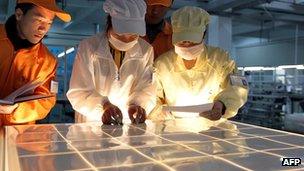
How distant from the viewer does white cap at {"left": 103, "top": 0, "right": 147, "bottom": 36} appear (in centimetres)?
145

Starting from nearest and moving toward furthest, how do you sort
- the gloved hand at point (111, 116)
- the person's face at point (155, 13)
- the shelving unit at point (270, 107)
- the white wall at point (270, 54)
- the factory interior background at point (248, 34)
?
1. the gloved hand at point (111, 116)
2. the person's face at point (155, 13)
3. the factory interior background at point (248, 34)
4. the shelving unit at point (270, 107)
5. the white wall at point (270, 54)

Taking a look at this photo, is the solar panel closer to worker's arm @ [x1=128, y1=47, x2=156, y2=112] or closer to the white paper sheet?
the white paper sheet

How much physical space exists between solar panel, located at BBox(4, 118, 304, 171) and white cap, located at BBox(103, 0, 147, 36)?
1.43 feet

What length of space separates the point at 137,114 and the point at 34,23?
65cm

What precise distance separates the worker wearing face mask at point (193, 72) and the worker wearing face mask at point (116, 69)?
0.13 meters

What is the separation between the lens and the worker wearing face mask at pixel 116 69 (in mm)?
1447

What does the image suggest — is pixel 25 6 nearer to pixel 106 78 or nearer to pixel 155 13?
pixel 106 78

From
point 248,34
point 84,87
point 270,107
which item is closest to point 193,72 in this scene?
point 84,87

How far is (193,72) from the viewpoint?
5.67ft

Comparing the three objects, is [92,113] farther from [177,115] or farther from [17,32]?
[17,32]

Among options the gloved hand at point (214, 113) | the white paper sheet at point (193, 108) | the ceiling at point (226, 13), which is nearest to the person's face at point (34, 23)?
the white paper sheet at point (193, 108)

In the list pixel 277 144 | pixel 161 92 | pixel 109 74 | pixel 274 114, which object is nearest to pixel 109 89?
pixel 109 74

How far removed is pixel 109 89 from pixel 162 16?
2.11 feet

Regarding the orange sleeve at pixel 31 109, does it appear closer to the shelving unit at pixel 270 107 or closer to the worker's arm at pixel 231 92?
the worker's arm at pixel 231 92
